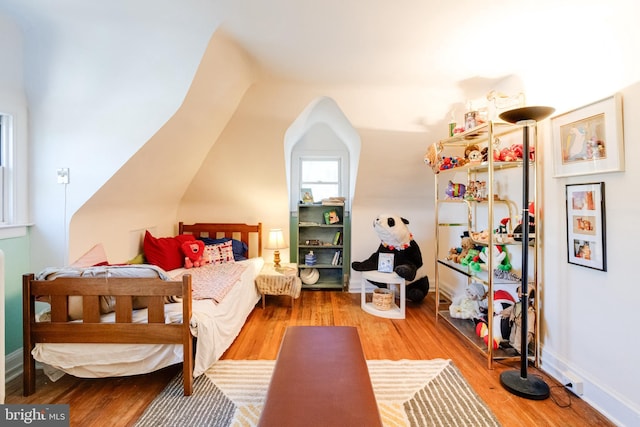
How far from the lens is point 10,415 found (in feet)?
4.90

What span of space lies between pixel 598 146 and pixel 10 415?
331 cm

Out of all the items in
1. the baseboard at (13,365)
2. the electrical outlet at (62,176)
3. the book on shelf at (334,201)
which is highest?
the electrical outlet at (62,176)

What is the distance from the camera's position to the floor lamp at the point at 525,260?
179 centimetres

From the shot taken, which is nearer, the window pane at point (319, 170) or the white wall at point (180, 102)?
the white wall at point (180, 102)

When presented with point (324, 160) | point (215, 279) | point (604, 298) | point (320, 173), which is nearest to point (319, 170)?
point (320, 173)

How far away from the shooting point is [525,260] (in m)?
1.90

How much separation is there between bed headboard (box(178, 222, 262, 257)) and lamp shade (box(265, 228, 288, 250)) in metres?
0.30

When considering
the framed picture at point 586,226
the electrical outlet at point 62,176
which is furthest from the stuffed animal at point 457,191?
the electrical outlet at point 62,176

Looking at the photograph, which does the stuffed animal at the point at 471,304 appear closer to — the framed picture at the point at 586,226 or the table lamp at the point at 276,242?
the framed picture at the point at 586,226

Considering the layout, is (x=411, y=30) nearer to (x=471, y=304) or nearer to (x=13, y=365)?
(x=471, y=304)

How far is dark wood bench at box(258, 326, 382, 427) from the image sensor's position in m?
1.13

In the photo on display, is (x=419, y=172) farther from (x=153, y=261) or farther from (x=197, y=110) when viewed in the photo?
(x=153, y=261)

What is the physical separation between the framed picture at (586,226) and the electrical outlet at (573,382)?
2.24 feet

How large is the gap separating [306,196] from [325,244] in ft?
2.22
